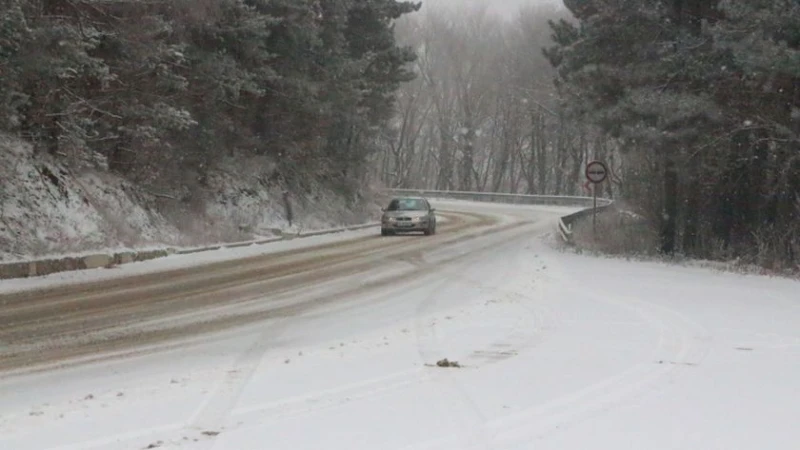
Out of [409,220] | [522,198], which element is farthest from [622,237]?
[522,198]

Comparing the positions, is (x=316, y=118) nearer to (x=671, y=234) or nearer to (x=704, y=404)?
(x=671, y=234)

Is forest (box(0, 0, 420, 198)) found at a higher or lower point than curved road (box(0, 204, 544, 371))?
higher

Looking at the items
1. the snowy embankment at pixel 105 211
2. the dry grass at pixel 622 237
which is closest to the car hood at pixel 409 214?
the snowy embankment at pixel 105 211

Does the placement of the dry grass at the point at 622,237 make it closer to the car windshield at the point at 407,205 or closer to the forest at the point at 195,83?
the car windshield at the point at 407,205

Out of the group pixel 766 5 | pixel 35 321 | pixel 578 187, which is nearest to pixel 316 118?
pixel 766 5

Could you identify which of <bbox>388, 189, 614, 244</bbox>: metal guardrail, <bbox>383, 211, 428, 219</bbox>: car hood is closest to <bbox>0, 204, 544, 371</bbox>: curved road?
<bbox>383, 211, 428, 219</bbox>: car hood

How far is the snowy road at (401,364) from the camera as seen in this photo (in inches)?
244

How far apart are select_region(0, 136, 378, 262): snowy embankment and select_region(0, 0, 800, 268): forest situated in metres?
0.65

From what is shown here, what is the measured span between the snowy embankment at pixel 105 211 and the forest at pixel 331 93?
65 centimetres

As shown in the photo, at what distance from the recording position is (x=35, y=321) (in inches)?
452

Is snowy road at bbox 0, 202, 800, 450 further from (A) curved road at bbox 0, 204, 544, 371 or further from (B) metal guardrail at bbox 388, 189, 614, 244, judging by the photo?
(B) metal guardrail at bbox 388, 189, 614, 244

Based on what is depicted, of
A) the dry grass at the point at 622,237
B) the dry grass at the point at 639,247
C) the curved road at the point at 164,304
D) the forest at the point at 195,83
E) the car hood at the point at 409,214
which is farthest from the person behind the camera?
the car hood at the point at 409,214

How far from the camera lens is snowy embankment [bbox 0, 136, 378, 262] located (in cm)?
1880

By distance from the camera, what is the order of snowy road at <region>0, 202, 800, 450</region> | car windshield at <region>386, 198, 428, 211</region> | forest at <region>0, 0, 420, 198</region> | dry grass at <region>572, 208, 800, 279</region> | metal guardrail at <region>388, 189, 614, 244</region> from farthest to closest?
1. metal guardrail at <region>388, 189, 614, 244</region>
2. car windshield at <region>386, 198, 428, 211</region>
3. dry grass at <region>572, 208, 800, 279</region>
4. forest at <region>0, 0, 420, 198</region>
5. snowy road at <region>0, 202, 800, 450</region>
